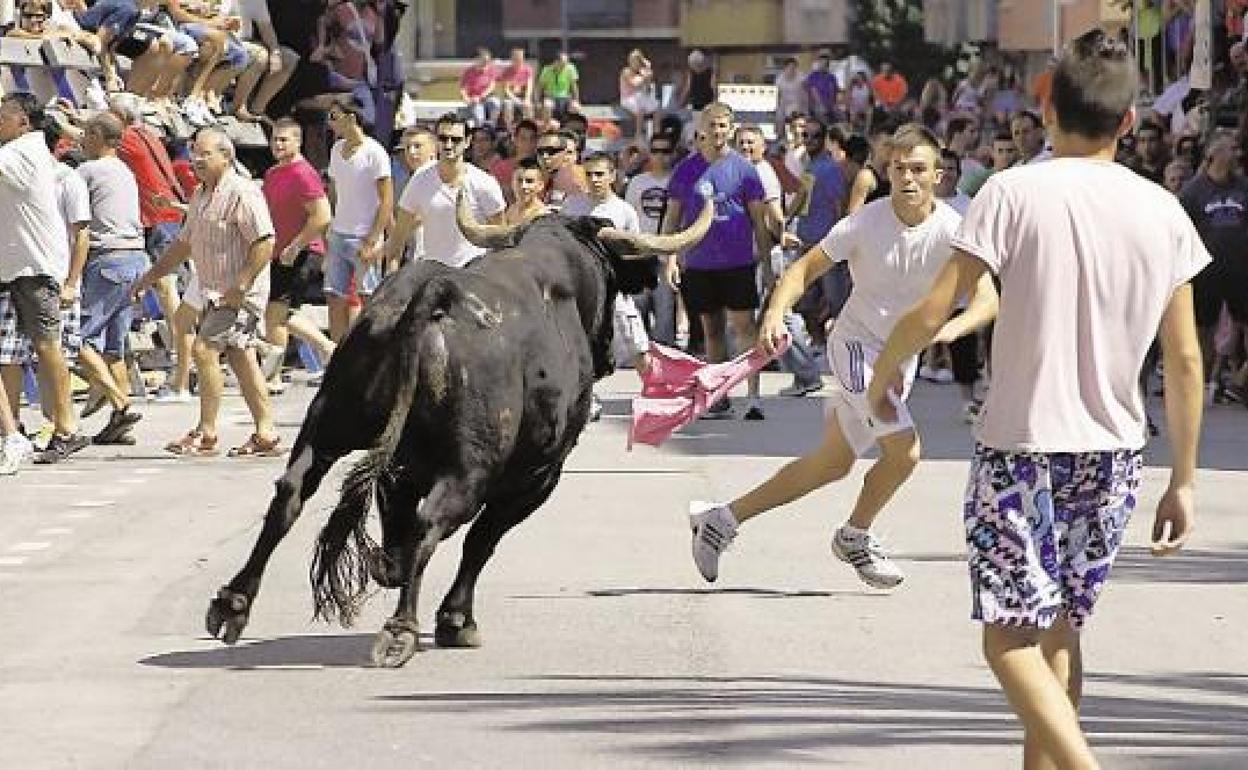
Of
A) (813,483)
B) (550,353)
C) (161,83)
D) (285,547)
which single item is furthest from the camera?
(161,83)

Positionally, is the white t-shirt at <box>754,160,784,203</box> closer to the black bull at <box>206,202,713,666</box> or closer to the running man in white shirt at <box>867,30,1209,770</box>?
the black bull at <box>206,202,713,666</box>

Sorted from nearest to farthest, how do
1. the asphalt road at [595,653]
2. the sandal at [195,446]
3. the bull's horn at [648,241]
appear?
the asphalt road at [595,653] → the bull's horn at [648,241] → the sandal at [195,446]

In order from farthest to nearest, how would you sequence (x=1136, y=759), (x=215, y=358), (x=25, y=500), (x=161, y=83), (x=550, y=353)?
(x=161, y=83), (x=215, y=358), (x=25, y=500), (x=550, y=353), (x=1136, y=759)

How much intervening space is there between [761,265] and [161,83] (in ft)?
20.5

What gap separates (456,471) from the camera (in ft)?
33.7

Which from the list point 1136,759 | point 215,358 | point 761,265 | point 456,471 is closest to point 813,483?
point 456,471

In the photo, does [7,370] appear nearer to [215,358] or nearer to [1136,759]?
[215,358]

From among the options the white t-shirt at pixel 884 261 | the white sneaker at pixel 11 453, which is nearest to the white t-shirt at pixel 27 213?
the white sneaker at pixel 11 453

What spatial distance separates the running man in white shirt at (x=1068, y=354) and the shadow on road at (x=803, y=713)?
5.19ft

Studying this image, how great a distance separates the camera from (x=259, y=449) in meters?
17.5

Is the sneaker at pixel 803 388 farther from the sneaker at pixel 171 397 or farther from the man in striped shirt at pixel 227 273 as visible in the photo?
the man in striped shirt at pixel 227 273

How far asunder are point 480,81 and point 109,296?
37.2 metres

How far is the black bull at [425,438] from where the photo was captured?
33.4ft

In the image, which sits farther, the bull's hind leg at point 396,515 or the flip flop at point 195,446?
the flip flop at point 195,446
